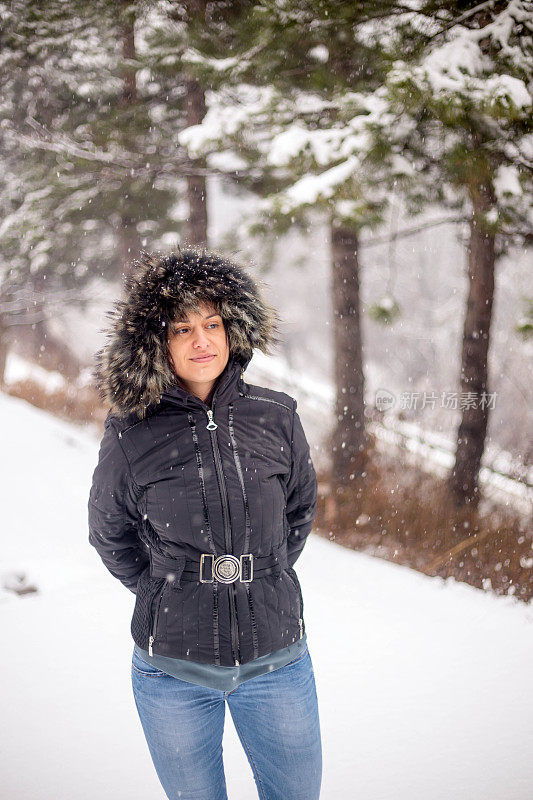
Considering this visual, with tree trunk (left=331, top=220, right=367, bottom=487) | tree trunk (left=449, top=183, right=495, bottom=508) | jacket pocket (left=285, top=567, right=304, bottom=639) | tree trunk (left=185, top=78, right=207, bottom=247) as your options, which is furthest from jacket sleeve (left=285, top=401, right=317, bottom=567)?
tree trunk (left=185, top=78, right=207, bottom=247)

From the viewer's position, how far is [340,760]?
10.4 ft

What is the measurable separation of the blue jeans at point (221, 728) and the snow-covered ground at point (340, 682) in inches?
52.9

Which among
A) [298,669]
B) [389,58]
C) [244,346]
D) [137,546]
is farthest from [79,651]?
[389,58]

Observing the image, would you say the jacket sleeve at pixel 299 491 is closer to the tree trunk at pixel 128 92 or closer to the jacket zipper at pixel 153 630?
the jacket zipper at pixel 153 630

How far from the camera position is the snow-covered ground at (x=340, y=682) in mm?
3062

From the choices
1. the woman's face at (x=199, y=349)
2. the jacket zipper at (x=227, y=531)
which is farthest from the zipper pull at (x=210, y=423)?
the woman's face at (x=199, y=349)

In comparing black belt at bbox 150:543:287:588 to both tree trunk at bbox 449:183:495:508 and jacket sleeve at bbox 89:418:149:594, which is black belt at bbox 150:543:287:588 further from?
tree trunk at bbox 449:183:495:508

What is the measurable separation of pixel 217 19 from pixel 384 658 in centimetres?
766

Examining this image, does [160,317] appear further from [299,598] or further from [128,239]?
[128,239]

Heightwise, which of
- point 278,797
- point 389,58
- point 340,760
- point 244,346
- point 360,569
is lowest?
point 340,760

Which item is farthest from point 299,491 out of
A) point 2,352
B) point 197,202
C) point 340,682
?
point 2,352

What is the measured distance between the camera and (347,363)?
7574 millimetres

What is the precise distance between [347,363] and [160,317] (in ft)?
18.7

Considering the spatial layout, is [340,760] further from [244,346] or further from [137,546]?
[244,346]
